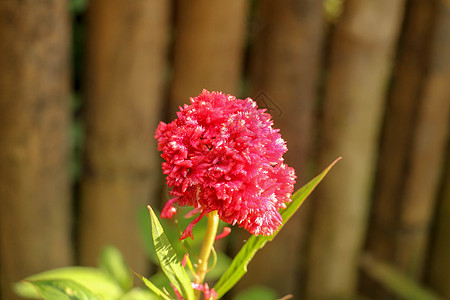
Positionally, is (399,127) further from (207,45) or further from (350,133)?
(207,45)

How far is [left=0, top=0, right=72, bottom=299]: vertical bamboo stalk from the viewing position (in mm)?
1137

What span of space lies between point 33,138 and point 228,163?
0.91 meters

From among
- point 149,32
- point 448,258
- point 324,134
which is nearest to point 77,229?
point 149,32

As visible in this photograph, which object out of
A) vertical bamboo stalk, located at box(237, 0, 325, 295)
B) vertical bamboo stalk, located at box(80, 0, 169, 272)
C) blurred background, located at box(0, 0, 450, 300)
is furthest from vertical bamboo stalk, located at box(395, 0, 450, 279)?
vertical bamboo stalk, located at box(80, 0, 169, 272)

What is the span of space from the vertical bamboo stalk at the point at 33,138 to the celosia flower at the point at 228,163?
79cm

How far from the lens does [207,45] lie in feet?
4.49

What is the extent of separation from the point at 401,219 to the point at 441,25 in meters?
0.69

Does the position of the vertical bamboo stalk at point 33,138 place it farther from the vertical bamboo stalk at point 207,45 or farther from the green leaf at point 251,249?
the green leaf at point 251,249

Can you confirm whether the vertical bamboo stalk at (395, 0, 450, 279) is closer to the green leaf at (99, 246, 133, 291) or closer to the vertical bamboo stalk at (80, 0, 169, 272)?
the vertical bamboo stalk at (80, 0, 169, 272)

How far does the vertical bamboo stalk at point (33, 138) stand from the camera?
1137 millimetres

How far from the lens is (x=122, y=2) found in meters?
1.26

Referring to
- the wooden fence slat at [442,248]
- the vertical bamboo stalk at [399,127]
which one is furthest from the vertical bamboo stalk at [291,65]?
the wooden fence slat at [442,248]

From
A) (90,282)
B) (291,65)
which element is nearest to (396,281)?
(291,65)

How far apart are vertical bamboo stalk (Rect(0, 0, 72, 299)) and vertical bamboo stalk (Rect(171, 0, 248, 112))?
328mm
